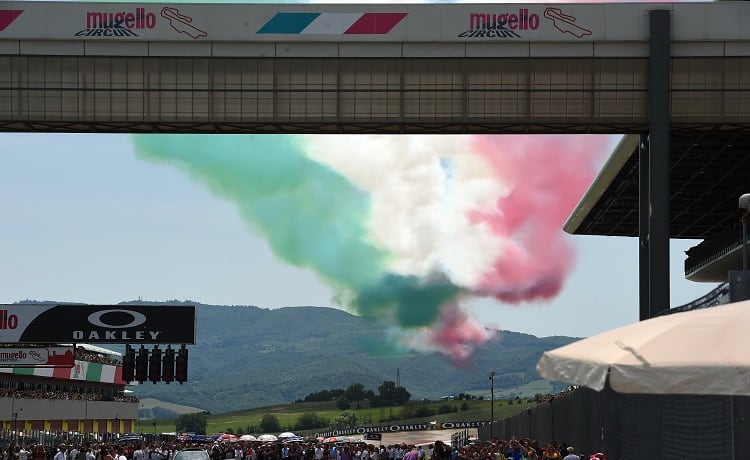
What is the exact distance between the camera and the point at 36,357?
60688 millimetres

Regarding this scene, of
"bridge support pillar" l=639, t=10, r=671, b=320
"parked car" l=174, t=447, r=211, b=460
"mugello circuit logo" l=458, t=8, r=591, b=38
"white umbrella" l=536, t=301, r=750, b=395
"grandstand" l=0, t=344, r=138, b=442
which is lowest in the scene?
"grandstand" l=0, t=344, r=138, b=442

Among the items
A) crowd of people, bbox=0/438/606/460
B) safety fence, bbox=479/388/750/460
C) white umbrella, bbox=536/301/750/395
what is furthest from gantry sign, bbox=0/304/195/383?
white umbrella, bbox=536/301/750/395

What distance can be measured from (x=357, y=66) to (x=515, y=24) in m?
4.21

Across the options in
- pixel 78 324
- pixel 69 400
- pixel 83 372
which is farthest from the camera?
pixel 83 372

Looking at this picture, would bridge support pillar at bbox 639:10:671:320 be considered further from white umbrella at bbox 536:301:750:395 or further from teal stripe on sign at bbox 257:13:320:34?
white umbrella at bbox 536:301:750:395

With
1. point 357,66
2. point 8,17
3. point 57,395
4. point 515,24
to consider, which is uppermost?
point 8,17

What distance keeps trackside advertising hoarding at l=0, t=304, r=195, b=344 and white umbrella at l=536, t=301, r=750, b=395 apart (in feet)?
154

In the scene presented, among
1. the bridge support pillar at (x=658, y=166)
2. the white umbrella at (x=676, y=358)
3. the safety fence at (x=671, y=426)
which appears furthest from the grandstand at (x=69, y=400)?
the white umbrella at (x=676, y=358)

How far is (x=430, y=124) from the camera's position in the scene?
1238 inches

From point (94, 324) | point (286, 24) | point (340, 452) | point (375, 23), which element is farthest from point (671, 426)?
point (94, 324)

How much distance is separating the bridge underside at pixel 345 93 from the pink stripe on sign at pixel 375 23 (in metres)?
0.74

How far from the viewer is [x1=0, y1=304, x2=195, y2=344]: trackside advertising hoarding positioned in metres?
56.4

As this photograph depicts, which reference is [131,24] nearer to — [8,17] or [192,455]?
[8,17]

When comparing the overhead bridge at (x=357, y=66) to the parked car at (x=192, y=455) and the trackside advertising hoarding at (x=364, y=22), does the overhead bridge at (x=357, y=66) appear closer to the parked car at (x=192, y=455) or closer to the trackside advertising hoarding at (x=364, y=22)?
the trackside advertising hoarding at (x=364, y=22)
